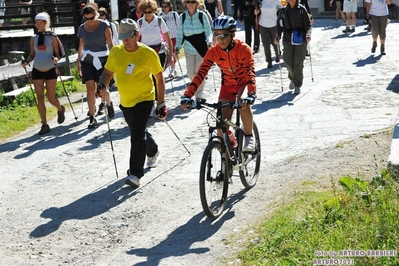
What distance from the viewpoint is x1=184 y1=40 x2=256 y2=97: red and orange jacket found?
337 inches

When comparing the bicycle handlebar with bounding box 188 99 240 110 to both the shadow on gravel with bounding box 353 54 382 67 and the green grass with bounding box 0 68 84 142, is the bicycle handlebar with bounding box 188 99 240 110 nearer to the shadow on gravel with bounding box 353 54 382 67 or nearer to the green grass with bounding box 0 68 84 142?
the green grass with bounding box 0 68 84 142

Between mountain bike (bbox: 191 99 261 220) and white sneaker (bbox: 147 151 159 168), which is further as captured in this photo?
white sneaker (bbox: 147 151 159 168)

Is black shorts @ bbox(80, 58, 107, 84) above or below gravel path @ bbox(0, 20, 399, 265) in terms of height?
above

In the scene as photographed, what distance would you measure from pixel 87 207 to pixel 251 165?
190cm

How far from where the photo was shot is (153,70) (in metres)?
9.45

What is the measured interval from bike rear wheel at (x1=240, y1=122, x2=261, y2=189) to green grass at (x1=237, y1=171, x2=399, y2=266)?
3.55ft

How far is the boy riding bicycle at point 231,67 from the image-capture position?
834 centimetres

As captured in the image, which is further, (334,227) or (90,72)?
(90,72)

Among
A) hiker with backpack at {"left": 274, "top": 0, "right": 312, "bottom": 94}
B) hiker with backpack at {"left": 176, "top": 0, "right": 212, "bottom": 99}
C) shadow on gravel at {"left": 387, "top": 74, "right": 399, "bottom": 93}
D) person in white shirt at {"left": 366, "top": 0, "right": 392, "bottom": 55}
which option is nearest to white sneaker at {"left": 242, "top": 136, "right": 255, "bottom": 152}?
hiker with backpack at {"left": 176, "top": 0, "right": 212, "bottom": 99}

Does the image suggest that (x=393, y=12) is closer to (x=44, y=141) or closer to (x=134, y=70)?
(x=44, y=141)

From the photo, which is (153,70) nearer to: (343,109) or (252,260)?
(252,260)

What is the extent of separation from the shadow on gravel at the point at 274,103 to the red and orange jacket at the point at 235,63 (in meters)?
4.87

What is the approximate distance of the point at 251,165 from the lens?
9375 mm

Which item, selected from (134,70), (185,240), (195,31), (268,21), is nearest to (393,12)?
(268,21)
